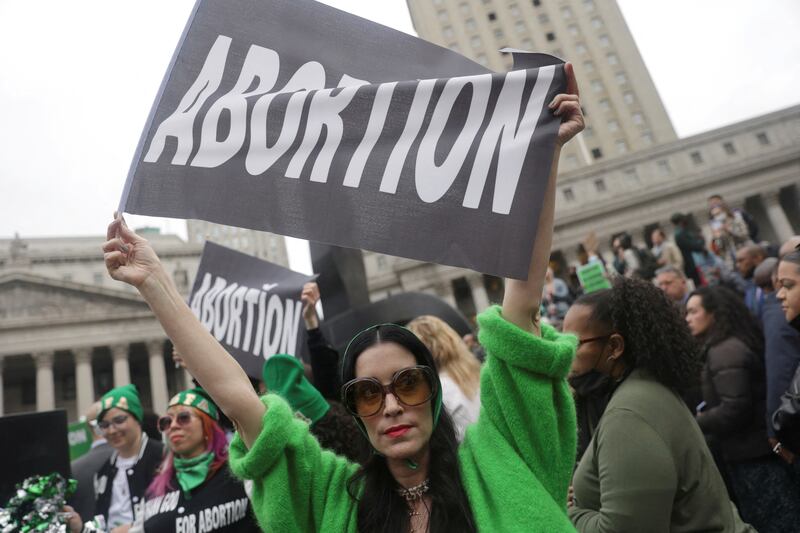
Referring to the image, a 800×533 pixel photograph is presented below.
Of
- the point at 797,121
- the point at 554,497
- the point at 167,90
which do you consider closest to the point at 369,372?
the point at 554,497

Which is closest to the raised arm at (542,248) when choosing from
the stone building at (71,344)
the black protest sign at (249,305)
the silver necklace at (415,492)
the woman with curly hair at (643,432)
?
the woman with curly hair at (643,432)

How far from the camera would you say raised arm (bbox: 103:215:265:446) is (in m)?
1.64

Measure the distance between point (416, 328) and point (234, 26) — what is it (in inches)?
85.2

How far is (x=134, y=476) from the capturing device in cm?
408

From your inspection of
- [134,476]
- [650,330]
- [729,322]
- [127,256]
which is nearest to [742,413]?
[729,322]

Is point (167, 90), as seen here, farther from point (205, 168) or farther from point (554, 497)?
point (554, 497)

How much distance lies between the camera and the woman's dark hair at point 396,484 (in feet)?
5.03

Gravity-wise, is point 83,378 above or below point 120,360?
below

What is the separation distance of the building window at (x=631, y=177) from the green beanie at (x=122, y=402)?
43.9m

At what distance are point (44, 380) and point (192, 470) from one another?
39497 millimetres

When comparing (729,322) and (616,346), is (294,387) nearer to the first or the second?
(616,346)

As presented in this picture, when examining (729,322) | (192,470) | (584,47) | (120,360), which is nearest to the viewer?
(192,470)

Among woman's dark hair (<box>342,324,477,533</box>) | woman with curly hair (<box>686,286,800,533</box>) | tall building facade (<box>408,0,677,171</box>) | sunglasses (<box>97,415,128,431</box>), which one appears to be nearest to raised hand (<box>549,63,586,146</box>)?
woman's dark hair (<box>342,324,477,533</box>)

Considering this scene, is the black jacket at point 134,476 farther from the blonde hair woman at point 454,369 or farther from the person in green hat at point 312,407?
the blonde hair woman at point 454,369
